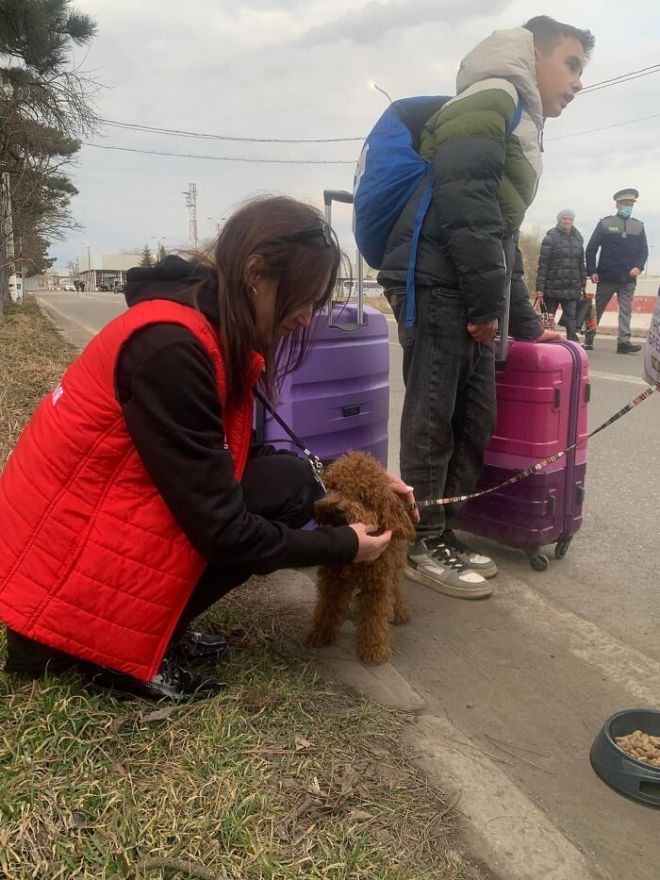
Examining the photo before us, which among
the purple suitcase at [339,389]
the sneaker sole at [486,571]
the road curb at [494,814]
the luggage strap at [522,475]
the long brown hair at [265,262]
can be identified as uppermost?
the long brown hair at [265,262]

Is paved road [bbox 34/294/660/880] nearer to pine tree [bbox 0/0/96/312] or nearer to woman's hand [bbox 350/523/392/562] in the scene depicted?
woman's hand [bbox 350/523/392/562]

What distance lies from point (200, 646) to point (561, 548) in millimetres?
1898

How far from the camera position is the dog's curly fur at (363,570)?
7.21 feet

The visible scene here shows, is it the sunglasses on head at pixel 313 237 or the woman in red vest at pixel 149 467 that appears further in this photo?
the sunglasses on head at pixel 313 237

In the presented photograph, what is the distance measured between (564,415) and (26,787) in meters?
2.48

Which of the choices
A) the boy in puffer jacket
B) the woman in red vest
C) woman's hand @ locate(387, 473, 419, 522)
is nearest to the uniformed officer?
the boy in puffer jacket

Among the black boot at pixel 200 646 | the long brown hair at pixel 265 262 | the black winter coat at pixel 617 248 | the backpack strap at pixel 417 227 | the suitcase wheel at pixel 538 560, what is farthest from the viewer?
the black winter coat at pixel 617 248

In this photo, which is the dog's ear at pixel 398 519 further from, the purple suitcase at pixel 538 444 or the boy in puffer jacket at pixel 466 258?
the purple suitcase at pixel 538 444

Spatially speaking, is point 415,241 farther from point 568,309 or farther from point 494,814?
point 568,309

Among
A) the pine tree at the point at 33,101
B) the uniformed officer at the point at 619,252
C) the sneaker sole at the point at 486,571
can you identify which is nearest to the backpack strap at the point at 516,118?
the sneaker sole at the point at 486,571

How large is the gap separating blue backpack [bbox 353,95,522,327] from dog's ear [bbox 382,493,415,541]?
87 centimetres

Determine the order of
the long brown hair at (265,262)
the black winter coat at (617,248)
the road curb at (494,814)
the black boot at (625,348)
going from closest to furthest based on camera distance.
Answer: the road curb at (494,814) < the long brown hair at (265,262) < the black winter coat at (617,248) < the black boot at (625,348)

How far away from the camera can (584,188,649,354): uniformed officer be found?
10.0m

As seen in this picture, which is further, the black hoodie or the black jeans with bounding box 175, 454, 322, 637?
the black jeans with bounding box 175, 454, 322, 637
